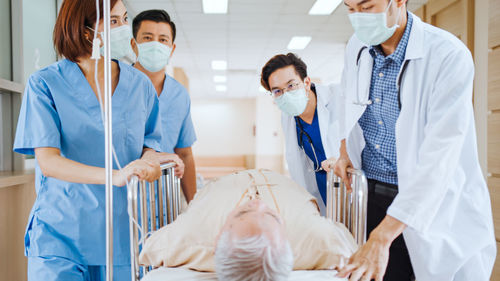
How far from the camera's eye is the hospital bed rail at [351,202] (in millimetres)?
1158

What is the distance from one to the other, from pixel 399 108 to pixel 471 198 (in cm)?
36

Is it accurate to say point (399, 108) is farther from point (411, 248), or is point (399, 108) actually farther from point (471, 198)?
point (411, 248)

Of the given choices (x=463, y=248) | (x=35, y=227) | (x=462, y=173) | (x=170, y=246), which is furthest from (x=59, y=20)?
(x=463, y=248)

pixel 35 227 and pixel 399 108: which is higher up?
pixel 399 108

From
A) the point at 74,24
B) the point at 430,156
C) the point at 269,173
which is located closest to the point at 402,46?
the point at 430,156

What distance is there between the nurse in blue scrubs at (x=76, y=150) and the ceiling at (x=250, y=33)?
2633 millimetres

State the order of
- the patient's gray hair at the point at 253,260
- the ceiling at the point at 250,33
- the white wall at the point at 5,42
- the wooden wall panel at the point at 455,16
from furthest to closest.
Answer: the ceiling at the point at 250,33 → the wooden wall panel at the point at 455,16 → the white wall at the point at 5,42 → the patient's gray hair at the point at 253,260

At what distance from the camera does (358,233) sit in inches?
47.3

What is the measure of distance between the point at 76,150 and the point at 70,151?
2 cm

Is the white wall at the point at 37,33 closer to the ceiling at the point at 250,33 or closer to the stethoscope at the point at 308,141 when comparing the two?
the ceiling at the point at 250,33

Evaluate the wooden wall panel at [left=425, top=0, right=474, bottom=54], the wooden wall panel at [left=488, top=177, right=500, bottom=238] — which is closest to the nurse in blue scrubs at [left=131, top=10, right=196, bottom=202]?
the wooden wall panel at [left=488, top=177, right=500, bottom=238]

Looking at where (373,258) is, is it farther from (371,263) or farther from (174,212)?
(174,212)

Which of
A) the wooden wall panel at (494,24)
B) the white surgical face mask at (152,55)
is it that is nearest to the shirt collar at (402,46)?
the white surgical face mask at (152,55)

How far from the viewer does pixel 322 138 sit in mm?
1840
